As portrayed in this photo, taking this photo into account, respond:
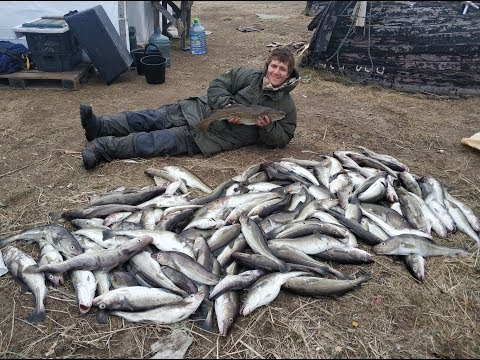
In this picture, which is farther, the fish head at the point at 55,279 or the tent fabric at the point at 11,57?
the tent fabric at the point at 11,57

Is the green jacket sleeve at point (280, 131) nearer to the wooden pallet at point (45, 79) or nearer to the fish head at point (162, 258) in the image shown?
the fish head at point (162, 258)

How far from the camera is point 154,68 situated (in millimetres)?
7133

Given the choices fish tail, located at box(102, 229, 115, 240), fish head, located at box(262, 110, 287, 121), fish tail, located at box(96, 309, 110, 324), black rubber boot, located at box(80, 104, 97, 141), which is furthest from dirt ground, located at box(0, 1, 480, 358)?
fish head, located at box(262, 110, 287, 121)

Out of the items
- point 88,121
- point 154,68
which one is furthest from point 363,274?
point 154,68

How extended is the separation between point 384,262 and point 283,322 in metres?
1.13

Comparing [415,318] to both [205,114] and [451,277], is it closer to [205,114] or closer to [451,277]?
[451,277]

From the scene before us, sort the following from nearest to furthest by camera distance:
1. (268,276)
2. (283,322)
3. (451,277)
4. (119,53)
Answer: (283,322)
(268,276)
(451,277)
(119,53)

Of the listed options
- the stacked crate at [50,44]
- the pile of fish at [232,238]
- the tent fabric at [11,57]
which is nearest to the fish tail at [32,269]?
the pile of fish at [232,238]

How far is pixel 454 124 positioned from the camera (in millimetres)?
6078

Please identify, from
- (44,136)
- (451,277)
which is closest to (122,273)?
(451,277)

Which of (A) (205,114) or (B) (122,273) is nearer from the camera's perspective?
(B) (122,273)

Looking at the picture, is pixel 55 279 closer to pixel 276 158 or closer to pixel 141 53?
pixel 276 158

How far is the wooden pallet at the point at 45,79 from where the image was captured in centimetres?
654

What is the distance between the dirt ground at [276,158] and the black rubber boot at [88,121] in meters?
0.30
